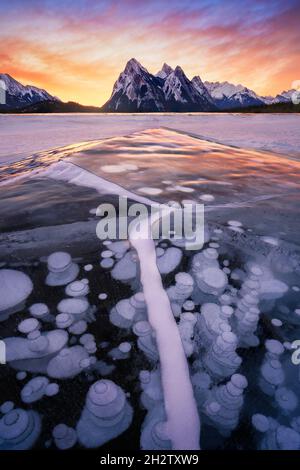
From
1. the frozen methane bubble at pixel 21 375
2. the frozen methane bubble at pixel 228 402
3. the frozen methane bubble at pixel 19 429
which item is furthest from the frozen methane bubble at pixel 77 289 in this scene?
the frozen methane bubble at pixel 228 402

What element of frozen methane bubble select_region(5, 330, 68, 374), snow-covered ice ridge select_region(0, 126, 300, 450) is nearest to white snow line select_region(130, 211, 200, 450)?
snow-covered ice ridge select_region(0, 126, 300, 450)

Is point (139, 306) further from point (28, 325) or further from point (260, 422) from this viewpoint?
point (260, 422)

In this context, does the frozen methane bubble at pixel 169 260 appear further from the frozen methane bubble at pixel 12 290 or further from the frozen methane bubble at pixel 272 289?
the frozen methane bubble at pixel 12 290

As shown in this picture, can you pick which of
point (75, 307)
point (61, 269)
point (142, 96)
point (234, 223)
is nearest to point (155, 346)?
point (75, 307)

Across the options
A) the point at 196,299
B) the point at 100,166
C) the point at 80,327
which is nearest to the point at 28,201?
the point at 100,166
